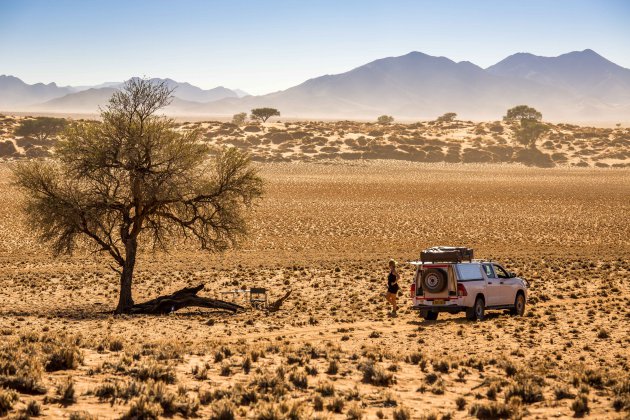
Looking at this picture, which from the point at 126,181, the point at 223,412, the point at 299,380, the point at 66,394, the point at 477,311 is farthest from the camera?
the point at 126,181

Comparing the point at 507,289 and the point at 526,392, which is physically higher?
the point at 526,392

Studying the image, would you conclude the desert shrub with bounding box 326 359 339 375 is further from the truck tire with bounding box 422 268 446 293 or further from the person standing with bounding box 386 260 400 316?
the person standing with bounding box 386 260 400 316

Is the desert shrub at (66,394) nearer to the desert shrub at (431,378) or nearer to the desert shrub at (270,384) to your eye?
the desert shrub at (270,384)

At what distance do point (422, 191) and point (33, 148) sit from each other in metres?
73.4

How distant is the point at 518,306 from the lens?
26.3m

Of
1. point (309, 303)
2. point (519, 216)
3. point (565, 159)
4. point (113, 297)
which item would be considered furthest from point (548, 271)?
point (565, 159)

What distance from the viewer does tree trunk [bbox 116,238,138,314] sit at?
28.4m

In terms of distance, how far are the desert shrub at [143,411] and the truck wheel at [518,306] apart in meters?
15.6

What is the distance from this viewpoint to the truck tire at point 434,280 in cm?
2472

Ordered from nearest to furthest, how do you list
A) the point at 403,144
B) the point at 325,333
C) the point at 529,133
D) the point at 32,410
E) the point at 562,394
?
the point at 32,410 → the point at 562,394 → the point at 325,333 → the point at 403,144 → the point at 529,133

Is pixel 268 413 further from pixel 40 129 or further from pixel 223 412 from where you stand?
pixel 40 129

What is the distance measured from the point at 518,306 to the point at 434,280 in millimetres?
3400

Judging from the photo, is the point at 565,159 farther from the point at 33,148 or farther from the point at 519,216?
the point at 33,148

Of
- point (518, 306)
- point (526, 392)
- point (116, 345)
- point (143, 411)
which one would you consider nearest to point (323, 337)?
point (116, 345)
